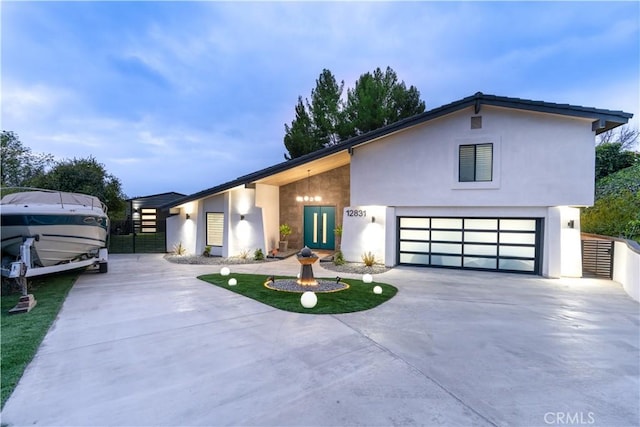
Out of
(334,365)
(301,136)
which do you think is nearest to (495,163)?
(334,365)

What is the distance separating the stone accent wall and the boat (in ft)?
27.0

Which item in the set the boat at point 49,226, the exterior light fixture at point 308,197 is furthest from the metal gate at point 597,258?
the boat at point 49,226

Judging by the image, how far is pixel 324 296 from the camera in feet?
24.0

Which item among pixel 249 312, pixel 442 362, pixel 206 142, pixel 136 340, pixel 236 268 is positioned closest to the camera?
pixel 442 362

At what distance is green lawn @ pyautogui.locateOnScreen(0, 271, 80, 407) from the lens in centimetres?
371

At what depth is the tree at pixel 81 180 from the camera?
1691 cm

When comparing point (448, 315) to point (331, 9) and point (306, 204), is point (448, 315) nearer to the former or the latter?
point (306, 204)

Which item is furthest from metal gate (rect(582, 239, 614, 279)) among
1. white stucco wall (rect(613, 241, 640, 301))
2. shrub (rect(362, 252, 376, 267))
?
shrub (rect(362, 252, 376, 267))

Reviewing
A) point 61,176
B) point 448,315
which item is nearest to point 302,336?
point 448,315

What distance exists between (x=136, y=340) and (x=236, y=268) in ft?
22.5

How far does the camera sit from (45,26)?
38.2 feet

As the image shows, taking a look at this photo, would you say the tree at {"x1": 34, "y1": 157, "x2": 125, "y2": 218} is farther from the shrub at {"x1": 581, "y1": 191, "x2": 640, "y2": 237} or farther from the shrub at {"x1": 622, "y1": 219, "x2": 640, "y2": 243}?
the shrub at {"x1": 622, "y1": 219, "x2": 640, "y2": 243}

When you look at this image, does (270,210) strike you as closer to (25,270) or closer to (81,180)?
(25,270)

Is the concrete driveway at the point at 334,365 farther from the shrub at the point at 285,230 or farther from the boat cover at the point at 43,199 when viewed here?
the shrub at the point at 285,230
